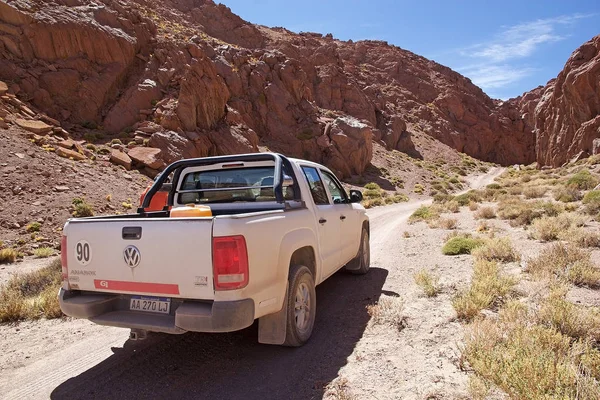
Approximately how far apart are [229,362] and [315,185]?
8.63 feet

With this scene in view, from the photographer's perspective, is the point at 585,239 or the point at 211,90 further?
the point at 211,90

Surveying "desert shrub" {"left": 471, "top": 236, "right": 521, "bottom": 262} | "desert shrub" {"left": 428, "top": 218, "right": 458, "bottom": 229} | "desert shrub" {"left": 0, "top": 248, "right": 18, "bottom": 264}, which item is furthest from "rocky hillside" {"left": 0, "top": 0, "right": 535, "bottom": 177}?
"desert shrub" {"left": 471, "top": 236, "right": 521, "bottom": 262}

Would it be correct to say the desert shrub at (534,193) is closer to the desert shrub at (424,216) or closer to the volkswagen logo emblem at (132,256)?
the desert shrub at (424,216)

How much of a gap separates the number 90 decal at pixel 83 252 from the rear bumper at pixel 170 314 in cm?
36

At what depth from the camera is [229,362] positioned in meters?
3.93

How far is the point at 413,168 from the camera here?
5109 cm

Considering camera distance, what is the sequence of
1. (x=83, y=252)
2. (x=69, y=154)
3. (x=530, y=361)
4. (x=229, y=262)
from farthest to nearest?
(x=69, y=154) → (x=83, y=252) → (x=229, y=262) → (x=530, y=361)

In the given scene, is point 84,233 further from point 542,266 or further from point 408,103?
point 408,103

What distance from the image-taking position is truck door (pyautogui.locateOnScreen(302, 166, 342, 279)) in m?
4.99

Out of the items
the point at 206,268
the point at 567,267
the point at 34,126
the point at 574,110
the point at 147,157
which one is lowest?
the point at 567,267

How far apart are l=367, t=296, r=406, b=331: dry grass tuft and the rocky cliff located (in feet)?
66.3

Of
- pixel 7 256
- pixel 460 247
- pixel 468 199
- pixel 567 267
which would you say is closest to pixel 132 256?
pixel 567 267

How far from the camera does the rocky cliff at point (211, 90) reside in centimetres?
2461

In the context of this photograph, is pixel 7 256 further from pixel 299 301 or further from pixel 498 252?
pixel 498 252
